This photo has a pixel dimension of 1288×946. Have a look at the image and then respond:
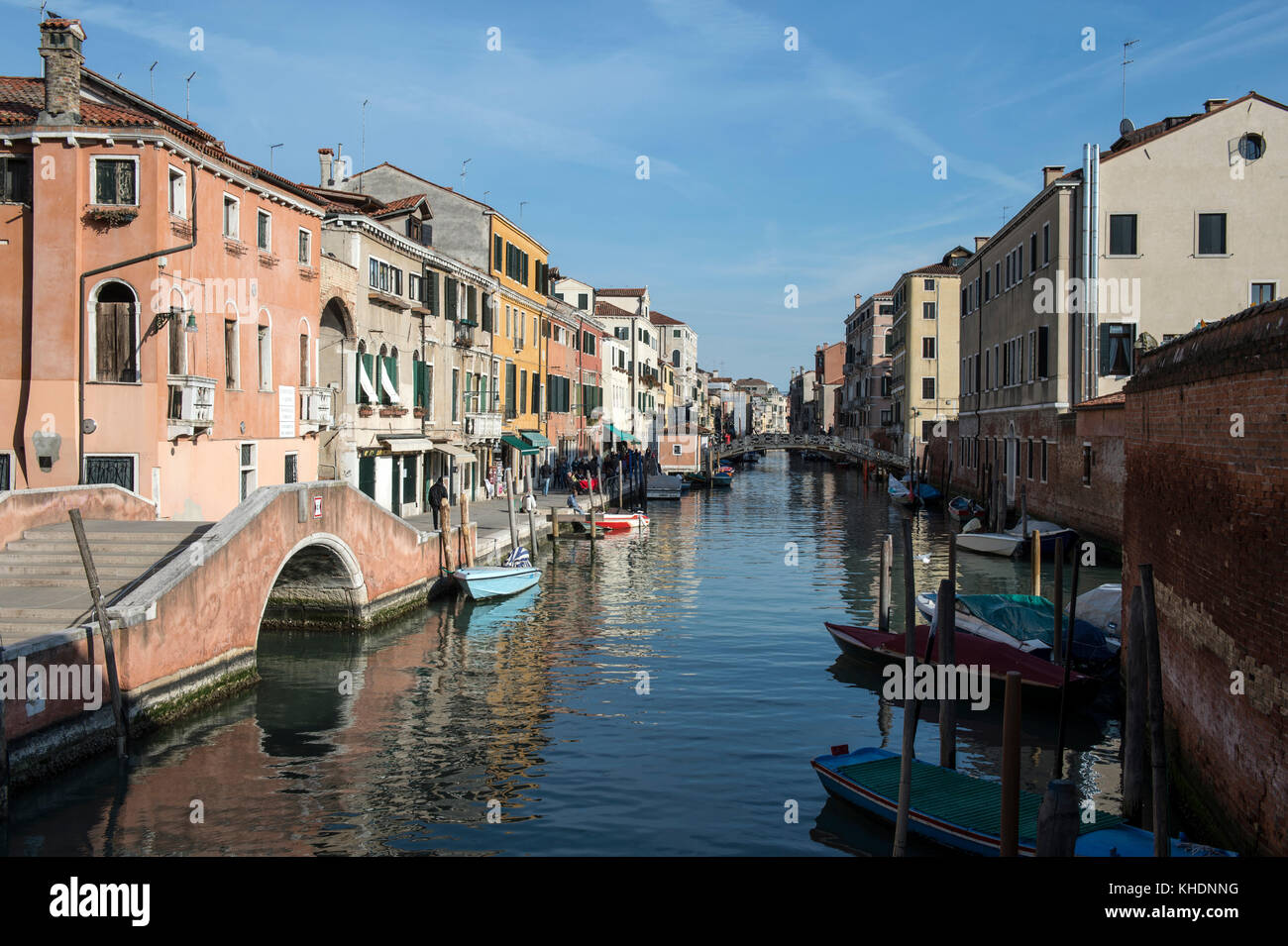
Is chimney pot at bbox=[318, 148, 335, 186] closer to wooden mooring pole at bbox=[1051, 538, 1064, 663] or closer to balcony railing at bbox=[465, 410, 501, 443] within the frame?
balcony railing at bbox=[465, 410, 501, 443]

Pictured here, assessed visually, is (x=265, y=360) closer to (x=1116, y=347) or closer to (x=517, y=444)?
(x=517, y=444)

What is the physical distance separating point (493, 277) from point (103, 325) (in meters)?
18.9

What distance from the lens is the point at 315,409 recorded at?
917 inches

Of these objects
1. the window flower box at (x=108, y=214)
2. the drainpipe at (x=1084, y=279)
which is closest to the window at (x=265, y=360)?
the window flower box at (x=108, y=214)

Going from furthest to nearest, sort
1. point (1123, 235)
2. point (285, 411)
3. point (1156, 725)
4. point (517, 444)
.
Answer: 1. point (517, 444)
2. point (1123, 235)
3. point (285, 411)
4. point (1156, 725)

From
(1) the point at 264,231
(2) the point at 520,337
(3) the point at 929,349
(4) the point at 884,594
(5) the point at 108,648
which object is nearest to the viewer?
(5) the point at 108,648

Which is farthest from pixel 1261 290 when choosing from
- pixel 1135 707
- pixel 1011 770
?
pixel 1011 770

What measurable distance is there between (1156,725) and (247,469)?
56.8ft

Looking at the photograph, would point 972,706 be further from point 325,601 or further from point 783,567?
point 783,567

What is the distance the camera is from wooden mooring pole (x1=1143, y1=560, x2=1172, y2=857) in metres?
6.79

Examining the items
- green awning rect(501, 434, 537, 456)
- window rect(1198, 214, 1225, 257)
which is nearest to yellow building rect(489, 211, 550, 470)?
green awning rect(501, 434, 537, 456)
